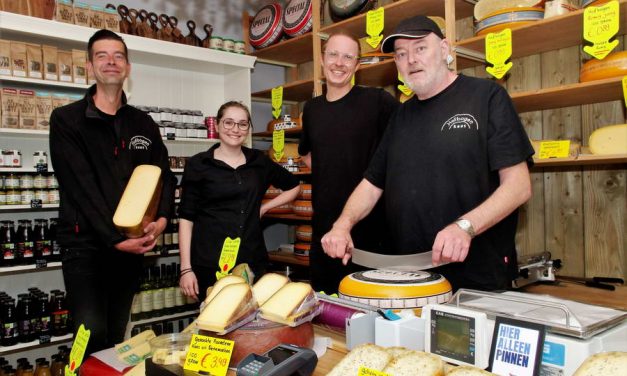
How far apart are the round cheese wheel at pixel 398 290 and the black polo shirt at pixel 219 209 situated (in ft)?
3.90

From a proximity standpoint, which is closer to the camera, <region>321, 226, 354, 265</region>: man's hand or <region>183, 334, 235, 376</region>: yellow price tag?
<region>183, 334, 235, 376</region>: yellow price tag

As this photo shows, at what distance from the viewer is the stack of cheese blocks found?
1.11 metres

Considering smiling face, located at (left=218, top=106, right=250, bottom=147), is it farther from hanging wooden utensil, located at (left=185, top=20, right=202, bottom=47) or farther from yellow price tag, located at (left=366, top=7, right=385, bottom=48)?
hanging wooden utensil, located at (left=185, top=20, right=202, bottom=47)

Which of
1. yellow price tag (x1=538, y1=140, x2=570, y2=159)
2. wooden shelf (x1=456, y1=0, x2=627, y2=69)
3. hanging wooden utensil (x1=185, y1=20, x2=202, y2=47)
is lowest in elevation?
yellow price tag (x1=538, y1=140, x2=570, y2=159)

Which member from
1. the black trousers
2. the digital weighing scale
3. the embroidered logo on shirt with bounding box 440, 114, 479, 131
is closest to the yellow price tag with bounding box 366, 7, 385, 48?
the embroidered logo on shirt with bounding box 440, 114, 479, 131

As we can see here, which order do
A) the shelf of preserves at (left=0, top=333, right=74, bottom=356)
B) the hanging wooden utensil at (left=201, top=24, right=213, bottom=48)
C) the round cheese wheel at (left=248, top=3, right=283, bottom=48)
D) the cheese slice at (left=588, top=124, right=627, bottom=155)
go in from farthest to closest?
the round cheese wheel at (left=248, top=3, right=283, bottom=48)
the hanging wooden utensil at (left=201, top=24, right=213, bottom=48)
the shelf of preserves at (left=0, top=333, right=74, bottom=356)
the cheese slice at (left=588, top=124, right=627, bottom=155)

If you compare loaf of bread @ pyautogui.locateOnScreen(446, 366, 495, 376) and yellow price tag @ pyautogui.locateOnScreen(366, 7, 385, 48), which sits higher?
yellow price tag @ pyautogui.locateOnScreen(366, 7, 385, 48)

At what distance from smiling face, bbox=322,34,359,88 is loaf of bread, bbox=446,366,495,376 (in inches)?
66.8

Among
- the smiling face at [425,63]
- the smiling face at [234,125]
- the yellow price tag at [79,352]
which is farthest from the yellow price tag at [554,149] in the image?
the yellow price tag at [79,352]

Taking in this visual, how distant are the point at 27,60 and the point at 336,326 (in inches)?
115

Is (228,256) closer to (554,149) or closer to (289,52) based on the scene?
(554,149)

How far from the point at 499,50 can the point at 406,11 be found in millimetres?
895

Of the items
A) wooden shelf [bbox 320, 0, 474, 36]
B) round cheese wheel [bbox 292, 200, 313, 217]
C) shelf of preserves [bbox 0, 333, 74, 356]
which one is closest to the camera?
shelf of preserves [bbox 0, 333, 74, 356]

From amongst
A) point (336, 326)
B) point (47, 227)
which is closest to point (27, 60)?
point (47, 227)
